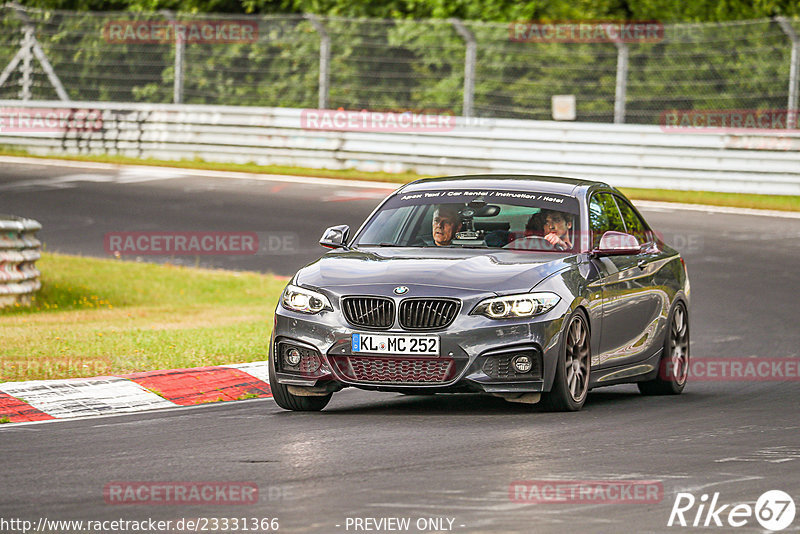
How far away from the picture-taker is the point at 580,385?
393 inches

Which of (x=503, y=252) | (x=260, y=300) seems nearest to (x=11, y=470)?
(x=503, y=252)

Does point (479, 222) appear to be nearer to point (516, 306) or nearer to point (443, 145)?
point (516, 306)

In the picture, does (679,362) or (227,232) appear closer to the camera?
(679,362)

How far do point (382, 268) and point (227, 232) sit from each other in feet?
40.6

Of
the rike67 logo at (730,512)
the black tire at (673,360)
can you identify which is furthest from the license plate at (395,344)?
the black tire at (673,360)

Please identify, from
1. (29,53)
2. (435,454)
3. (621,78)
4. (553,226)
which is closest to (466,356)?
(435,454)

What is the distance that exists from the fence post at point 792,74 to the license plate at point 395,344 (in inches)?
666

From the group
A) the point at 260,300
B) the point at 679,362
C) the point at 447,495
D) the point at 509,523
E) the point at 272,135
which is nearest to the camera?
the point at 509,523

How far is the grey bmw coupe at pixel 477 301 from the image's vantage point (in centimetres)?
932

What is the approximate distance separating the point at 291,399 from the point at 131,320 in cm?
606

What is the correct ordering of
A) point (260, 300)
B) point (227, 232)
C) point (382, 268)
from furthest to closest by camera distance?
point (227, 232) → point (260, 300) → point (382, 268)

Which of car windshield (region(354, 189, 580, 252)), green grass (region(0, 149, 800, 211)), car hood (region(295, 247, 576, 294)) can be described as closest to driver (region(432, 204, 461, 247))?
car windshield (region(354, 189, 580, 252))

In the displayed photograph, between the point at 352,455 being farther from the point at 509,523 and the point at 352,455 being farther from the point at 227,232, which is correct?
the point at 227,232

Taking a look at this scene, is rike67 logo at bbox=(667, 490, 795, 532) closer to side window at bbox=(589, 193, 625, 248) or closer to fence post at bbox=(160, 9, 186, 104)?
side window at bbox=(589, 193, 625, 248)
